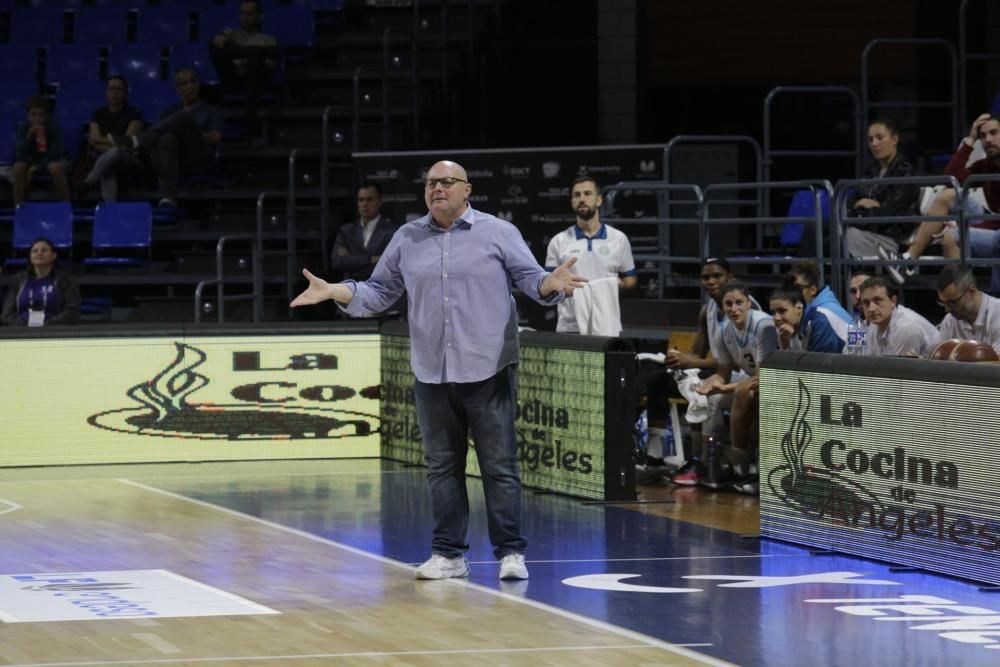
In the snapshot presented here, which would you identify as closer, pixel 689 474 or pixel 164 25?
pixel 689 474

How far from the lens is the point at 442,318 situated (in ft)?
28.6

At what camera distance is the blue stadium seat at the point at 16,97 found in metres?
20.2

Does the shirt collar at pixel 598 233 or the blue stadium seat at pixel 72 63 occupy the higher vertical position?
the blue stadium seat at pixel 72 63

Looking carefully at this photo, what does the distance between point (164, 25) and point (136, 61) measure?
67 cm

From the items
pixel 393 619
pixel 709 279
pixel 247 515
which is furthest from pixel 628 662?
pixel 709 279

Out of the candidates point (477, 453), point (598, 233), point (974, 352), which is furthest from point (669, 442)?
point (477, 453)

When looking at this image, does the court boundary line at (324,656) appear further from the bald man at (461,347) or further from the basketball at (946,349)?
the basketball at (946,349)

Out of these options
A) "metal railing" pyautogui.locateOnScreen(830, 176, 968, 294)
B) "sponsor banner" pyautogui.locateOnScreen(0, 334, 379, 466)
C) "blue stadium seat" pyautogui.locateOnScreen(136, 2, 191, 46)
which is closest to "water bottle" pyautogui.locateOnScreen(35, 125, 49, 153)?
"blue stadium seat" pyautogui.locateOnScreen(136, 2, 191, 46)

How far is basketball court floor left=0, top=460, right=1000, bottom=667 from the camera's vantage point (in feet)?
23.3

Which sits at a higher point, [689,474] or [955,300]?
[955,300]

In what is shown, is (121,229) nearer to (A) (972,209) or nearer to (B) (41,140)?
(B) (41,140)

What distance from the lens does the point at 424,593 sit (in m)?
8.43

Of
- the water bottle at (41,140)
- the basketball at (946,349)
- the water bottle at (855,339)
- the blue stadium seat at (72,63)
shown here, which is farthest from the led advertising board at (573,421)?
the blue stadium seat at (72,63)

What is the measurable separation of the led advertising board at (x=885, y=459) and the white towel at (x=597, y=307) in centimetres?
247
